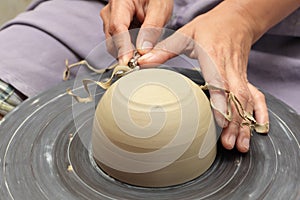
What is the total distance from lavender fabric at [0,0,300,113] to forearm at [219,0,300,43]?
6 cm

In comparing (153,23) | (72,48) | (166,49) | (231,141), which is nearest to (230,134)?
(231,141)

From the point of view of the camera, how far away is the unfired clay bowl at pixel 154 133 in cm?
84

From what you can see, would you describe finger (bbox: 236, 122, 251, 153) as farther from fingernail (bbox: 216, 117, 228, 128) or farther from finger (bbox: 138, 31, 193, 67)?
finger (bbox: 138, 31, 193, 67)

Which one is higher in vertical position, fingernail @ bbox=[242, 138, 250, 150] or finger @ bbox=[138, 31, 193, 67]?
finger @ bbox=[138, 31, 193, 67]

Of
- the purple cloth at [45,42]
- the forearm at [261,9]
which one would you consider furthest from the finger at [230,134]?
the purple cloth at [45,42]

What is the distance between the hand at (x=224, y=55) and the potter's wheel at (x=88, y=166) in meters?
0.04

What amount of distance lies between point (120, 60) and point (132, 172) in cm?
32

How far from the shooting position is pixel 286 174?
0.87m

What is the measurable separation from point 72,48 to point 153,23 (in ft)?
0.92

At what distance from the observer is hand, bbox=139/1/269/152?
938 mm

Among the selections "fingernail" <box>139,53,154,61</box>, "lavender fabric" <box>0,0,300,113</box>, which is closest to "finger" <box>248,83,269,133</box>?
"lavender fabric" <box>0,0,300,113</box>

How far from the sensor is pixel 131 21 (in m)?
1.21

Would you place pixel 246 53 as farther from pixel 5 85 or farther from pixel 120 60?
pixel 5 85

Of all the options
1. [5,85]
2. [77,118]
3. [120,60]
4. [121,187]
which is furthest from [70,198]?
[5,85]
